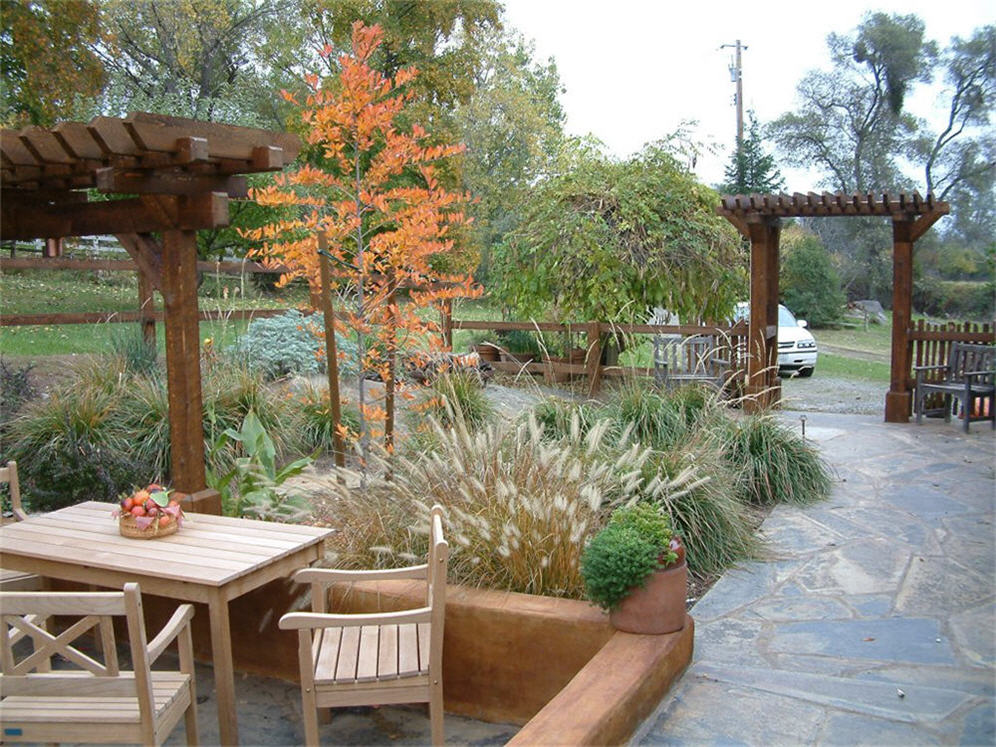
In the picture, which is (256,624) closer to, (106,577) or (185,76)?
(106,577)

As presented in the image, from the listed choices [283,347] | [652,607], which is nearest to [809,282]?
[283,347]

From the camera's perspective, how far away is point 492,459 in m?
4.29

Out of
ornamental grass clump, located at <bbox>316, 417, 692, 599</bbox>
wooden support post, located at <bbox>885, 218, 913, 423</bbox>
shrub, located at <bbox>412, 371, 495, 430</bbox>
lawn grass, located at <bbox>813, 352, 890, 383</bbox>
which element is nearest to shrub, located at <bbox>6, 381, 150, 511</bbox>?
ornamental grass clump, located at <bbox>316, 417, 692, 599</bbox>

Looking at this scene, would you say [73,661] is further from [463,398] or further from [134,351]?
[134,351]

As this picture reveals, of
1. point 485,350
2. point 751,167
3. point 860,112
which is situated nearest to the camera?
point 485,350

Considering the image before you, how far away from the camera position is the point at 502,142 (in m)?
23.1

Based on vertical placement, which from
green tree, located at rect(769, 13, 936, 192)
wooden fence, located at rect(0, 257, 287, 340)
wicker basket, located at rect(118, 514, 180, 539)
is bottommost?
wicker basket, located at rect(118, 514, 180, 539)

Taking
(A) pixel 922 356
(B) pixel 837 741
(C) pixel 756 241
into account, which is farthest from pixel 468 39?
(B) pixel 837 741

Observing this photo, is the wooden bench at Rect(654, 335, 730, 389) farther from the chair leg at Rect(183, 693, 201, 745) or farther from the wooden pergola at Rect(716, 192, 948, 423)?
the chair leg at Rect(183, 693, 201, 745)

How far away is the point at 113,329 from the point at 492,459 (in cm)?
514

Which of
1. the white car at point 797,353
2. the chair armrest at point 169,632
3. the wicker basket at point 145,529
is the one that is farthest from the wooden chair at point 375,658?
the white car at point 797,353

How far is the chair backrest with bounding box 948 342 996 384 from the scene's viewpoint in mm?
9133

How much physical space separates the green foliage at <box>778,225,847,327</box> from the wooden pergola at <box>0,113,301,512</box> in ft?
65.4

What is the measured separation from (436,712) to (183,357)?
7.93ft
